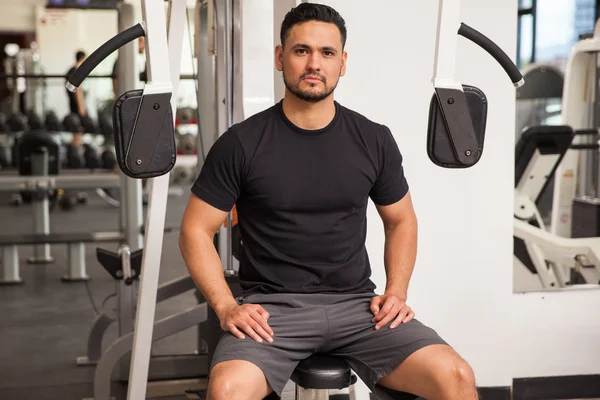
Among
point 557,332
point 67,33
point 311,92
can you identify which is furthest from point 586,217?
point 67,33

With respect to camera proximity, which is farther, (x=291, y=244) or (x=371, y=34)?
(x=371, y=34)

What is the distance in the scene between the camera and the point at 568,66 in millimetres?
4203

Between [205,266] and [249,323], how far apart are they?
0.59ft

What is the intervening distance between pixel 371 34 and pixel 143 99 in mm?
1154

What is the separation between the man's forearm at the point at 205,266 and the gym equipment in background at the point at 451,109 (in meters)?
0.52

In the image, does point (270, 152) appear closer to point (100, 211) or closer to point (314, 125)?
point (314, 125)

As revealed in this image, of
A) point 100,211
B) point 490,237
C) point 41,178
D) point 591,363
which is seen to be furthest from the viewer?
point 100,211

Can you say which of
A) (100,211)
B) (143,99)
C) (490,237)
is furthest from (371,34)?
(100,211)

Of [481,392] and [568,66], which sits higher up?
[568,66]

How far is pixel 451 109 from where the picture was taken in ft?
5.71

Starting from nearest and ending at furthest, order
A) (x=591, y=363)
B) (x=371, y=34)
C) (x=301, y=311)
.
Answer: (x=301, y=311) → (x=371, y=34) → (x=591, y=363)

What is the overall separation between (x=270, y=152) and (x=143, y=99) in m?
0.35

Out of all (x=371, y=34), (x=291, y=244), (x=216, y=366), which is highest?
(x=371, y=34)

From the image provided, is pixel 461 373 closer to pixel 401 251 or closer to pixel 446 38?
pixel 401 251
